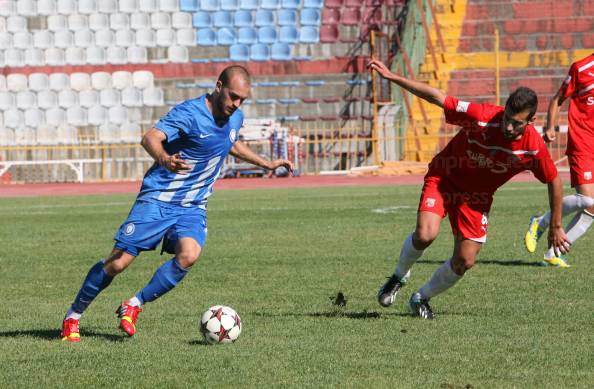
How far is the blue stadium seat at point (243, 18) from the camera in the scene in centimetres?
3519

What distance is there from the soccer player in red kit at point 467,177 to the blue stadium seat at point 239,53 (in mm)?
26959

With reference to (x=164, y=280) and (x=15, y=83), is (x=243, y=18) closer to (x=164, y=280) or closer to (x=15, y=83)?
(x=15, y=83)

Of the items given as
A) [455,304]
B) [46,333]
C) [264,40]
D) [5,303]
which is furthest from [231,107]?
[264,40]

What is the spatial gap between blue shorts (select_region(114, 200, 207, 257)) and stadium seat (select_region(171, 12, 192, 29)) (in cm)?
2874

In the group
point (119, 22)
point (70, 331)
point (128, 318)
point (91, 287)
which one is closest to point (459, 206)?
point (128, 318)

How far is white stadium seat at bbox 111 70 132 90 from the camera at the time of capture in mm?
34375

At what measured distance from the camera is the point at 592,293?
8.72 metres

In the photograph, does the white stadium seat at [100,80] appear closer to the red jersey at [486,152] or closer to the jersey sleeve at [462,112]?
the red jersey at [486,152]

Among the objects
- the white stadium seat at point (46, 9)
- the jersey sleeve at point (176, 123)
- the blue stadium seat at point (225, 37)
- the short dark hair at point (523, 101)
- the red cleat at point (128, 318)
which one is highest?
the white stadium seat at point (46, 9)

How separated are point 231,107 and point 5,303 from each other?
10.9ft

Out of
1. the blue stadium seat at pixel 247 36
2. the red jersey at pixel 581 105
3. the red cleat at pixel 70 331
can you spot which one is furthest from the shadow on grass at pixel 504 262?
the blue stadium seat at pixel 247 36

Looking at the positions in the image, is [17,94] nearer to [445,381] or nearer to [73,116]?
[73,116]

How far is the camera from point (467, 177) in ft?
25.5

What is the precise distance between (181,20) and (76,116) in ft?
15.8
